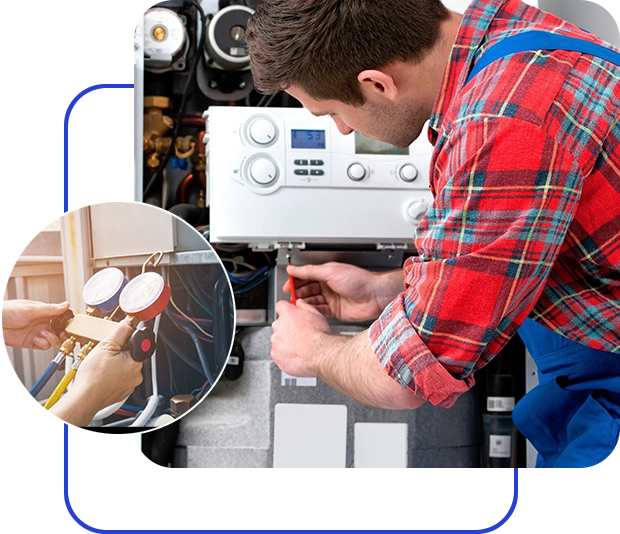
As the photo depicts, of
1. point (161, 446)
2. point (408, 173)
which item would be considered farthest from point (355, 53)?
point (161, 446)

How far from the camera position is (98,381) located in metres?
0.94

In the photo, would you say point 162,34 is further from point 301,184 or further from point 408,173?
point 408,173

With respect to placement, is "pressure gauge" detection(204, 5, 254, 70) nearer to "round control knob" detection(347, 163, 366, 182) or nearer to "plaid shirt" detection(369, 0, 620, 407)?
"round control knob" detection(347, 163, 366, 182)

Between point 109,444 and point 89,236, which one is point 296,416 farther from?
point 89,236

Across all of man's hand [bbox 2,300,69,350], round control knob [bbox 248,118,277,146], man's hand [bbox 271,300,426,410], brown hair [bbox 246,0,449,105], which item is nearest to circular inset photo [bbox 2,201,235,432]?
man's hand [bbox 2,300,69,350]

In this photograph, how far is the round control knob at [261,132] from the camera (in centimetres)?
109

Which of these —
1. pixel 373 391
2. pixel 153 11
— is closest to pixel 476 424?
pixel 373 391

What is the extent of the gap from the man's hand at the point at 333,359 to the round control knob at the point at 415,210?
24 cm

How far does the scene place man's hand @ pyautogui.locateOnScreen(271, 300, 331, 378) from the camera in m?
0.94

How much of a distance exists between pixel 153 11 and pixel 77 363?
0.66m

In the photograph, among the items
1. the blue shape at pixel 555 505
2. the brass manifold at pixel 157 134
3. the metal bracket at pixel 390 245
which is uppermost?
the brass manifold at pixel 157 134

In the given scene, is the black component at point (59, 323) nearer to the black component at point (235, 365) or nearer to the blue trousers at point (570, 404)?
the black component at point (235, 365)

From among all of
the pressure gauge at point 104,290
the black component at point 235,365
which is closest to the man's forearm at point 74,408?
the pressure gauge at point 104,290

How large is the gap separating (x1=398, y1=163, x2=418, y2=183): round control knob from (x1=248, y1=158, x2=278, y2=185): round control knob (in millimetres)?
219
